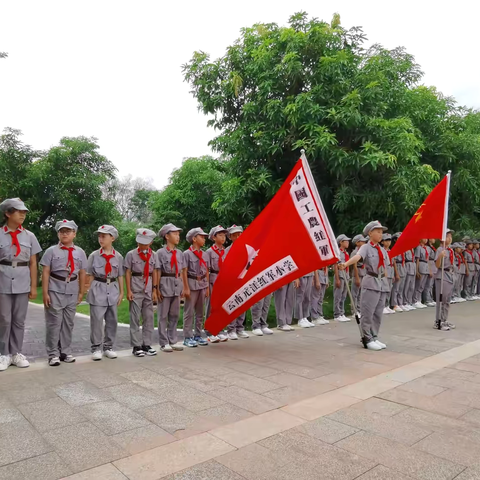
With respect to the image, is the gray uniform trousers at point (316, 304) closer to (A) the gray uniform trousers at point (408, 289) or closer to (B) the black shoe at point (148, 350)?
(A) the gray uniform trousers at point (408, 289)

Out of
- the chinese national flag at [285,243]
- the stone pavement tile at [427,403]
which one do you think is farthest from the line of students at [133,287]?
the stone pavement tile at [427,403]

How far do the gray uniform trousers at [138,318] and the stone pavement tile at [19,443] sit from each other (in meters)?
2.54

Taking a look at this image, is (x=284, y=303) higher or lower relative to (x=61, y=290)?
lower

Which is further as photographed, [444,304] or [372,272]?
[444,304]

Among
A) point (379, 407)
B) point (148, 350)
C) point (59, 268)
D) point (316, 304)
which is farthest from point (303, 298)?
point (59, 268)

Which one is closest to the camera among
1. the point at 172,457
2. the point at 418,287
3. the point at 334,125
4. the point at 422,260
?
the point at 172,457

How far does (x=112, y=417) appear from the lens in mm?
3580

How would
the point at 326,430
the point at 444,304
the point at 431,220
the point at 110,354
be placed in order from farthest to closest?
the point at 444,304 < the point at 431,220 < the point at 110,354 < the point at 326,430

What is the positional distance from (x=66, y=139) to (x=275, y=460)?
63.7ft

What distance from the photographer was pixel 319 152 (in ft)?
33.3

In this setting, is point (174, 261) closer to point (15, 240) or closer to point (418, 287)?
point (15, 240)

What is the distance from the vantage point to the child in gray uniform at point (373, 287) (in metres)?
6.43

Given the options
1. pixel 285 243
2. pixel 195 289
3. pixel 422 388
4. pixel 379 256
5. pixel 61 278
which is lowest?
pixel 422 388

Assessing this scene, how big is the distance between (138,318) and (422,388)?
148 inches
